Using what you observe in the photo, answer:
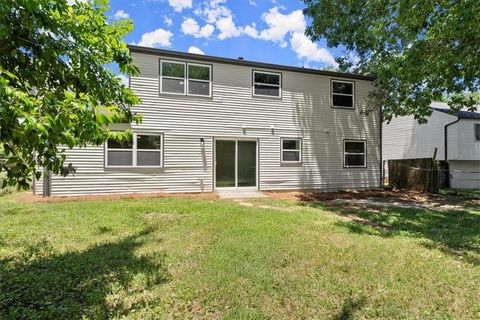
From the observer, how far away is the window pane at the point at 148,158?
11.6 metres

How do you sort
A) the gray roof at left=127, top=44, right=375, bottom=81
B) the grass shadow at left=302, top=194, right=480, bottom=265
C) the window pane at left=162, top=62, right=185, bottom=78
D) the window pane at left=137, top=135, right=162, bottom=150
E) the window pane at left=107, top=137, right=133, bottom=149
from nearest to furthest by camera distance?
the grass shadow at left=302, top=194, right=480, bottom=265, the window pane at left=107, top=137, right=133, bottom=149, the gray roof at left=127, top=44, right=375, bottom=81, the window pane at left=137, top=135, right=162, bottom=150, the window pane at left=162, top=62, right=185, bottom=78

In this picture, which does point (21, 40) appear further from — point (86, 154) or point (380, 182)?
point (380, 182)

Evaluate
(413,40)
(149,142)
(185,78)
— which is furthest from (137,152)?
(413,40)

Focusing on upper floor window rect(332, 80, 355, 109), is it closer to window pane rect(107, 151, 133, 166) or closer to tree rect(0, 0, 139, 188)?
window pane rect(107, 151, 133, 166)

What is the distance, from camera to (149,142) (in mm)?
11758

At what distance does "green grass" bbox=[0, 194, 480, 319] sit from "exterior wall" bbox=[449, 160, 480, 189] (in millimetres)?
13770

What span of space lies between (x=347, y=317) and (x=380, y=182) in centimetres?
1338

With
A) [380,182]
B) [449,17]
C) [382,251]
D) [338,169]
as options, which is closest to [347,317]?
[382,251]

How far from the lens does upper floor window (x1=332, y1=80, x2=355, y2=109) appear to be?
48.3 feet

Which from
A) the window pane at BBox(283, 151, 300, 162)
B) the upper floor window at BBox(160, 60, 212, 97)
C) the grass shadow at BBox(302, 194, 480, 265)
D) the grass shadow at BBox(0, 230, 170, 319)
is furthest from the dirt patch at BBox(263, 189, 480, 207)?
the grass shadow at BBox(0, 230, 170, 319)

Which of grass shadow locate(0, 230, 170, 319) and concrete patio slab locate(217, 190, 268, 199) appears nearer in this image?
grass shadow locate(0, 230, 170, 319)

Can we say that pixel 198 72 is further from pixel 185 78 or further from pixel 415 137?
pixel 415 137

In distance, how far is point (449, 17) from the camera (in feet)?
23.6

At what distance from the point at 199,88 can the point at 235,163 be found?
3247 mm
